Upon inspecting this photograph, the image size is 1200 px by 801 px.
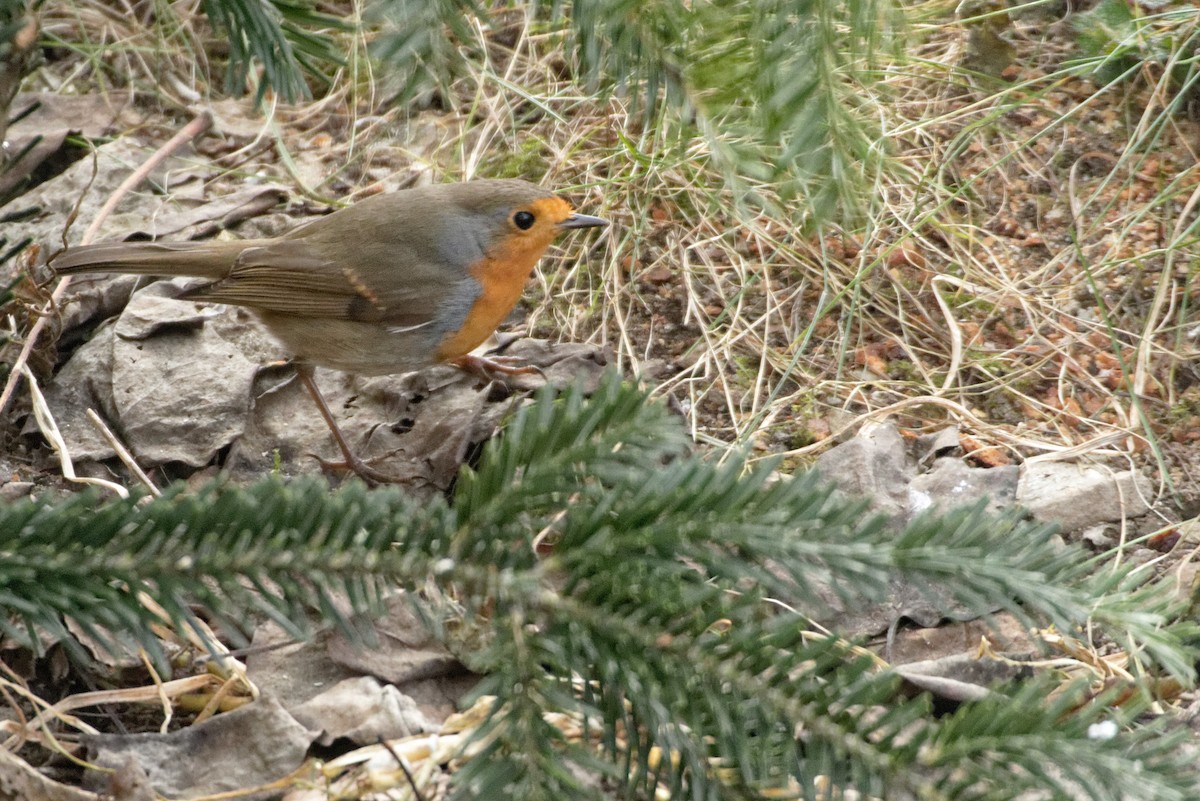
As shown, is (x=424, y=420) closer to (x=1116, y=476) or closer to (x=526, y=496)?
(x=1116, y=476)

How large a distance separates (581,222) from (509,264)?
0.90ft

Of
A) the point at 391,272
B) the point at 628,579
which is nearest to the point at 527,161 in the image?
the point at 391,272

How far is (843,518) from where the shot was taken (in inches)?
54.7

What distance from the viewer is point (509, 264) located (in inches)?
159

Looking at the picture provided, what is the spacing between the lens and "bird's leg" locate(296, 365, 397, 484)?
356 cm

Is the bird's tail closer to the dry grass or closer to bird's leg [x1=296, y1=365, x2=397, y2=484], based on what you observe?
bird's leg [x1=296, y1=365, x2=397, y2=484]

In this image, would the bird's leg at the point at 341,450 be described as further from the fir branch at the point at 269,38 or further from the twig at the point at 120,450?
the fir branch at the point at 269,38

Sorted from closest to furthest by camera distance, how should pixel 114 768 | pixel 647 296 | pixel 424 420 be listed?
1. pixel 114 768
2. pixel 424 420
3. pixel 647 296

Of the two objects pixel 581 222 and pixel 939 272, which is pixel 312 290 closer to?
pixel 581 222

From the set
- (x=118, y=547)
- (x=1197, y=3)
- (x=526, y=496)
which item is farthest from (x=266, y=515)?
(x=1197, y=3)

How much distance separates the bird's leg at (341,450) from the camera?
11.7 ft

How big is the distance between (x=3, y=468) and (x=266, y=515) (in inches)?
89.3

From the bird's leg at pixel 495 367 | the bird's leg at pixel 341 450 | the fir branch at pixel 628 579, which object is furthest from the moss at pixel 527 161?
the fir branch at pixel 628 579

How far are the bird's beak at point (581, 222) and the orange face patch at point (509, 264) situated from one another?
0.02m
